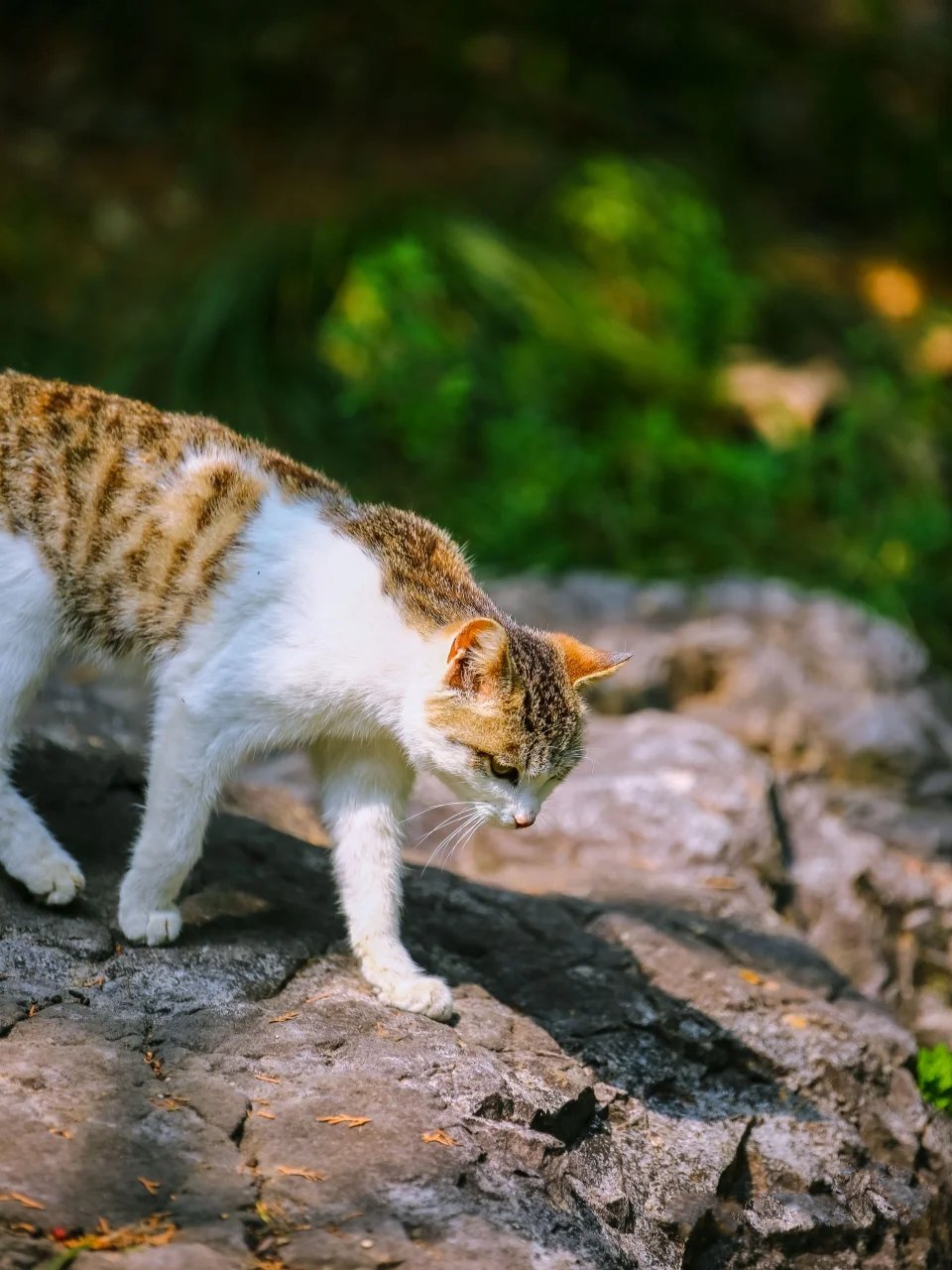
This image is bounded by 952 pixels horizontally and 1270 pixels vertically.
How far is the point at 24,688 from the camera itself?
3262mm

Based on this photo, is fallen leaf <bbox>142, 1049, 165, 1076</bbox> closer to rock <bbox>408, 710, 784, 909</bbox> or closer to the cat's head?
the cat's head

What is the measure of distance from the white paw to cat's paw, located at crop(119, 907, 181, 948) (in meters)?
0.14

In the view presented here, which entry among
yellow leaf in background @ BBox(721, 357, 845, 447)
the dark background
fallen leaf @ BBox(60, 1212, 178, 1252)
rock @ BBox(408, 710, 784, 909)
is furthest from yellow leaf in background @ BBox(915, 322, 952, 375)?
fallen leaf @ BBox(60, 1212, 178, 1252)

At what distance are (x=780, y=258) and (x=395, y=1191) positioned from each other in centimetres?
865

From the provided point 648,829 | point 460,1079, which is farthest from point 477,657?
point 648,829

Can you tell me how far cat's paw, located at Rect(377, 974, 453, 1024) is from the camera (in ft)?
10.4

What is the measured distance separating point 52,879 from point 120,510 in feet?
2.94

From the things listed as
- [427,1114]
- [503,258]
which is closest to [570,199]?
[503,258]

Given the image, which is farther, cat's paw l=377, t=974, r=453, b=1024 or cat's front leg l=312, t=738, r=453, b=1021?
cat's front leg l=312, t=738, r=453, b=1021

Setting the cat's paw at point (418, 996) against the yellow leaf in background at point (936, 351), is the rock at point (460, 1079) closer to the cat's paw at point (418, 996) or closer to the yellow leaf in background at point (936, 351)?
the cat's paw at point (418, 996)

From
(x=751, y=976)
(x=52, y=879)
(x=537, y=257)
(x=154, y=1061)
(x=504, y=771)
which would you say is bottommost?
(x=537, y=257)

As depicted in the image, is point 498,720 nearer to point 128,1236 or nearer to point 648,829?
point 128,1236

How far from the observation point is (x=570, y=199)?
9109mm

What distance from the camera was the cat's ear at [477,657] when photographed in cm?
307
